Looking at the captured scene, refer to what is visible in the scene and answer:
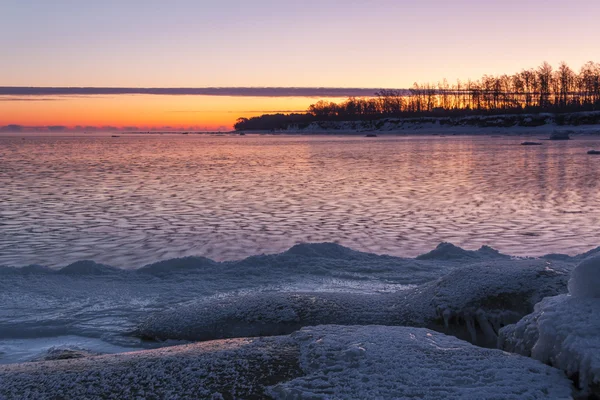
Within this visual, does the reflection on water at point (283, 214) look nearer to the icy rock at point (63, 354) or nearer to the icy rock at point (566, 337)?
the icy rock at point (63, 354)

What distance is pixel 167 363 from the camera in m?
3.32

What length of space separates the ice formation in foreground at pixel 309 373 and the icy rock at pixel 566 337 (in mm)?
82

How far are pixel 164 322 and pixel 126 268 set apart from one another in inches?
115

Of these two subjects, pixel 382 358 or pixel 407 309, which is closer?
pixel 382 358

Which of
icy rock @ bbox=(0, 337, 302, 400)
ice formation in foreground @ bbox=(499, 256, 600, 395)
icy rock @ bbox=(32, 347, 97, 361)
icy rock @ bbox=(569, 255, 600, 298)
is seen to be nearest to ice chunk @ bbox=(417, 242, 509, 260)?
ice formation in foreground @ bbox=(499, 256, 600, 395)

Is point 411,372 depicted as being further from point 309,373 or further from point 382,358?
point 309,373

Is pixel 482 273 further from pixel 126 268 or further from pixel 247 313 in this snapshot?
pixel 126 268

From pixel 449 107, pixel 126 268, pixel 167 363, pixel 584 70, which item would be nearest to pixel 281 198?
pixel 126 268

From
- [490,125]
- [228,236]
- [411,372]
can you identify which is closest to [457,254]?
[228,236]

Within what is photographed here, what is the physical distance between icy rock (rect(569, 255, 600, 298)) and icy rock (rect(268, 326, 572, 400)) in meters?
0.56

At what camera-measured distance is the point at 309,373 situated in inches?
124

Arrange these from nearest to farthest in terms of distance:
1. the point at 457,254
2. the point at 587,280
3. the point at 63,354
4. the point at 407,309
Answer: the point at 587,280
the point at 63,354
the point at 407,309
the point at 457,254

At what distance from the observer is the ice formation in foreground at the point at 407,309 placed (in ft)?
14.6

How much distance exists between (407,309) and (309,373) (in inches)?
71.6
